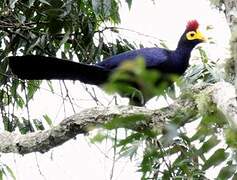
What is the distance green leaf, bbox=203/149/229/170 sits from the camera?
0.99 metres

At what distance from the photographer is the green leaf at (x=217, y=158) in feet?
3.23

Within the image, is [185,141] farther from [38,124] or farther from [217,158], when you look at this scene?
[38,124]

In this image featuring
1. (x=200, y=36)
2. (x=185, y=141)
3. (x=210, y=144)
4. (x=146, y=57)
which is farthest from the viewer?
(x=200, y=36)

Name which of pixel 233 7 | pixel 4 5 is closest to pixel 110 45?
pixel 4 5

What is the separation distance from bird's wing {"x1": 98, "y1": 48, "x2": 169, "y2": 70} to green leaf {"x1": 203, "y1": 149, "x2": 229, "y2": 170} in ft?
4.89

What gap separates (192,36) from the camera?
9.30 feet

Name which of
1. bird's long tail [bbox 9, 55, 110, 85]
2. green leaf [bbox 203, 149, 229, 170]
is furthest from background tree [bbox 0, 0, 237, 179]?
bird's long tail [bbox 9, 55, 110, 85]

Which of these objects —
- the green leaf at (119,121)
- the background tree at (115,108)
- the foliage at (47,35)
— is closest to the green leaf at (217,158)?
the background tree at (115,108)

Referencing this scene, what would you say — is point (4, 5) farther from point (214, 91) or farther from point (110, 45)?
point (214, 91)

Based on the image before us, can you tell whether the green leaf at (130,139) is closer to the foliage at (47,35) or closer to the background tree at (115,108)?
the background tree at (115,108)

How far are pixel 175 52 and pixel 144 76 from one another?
2.15 meters

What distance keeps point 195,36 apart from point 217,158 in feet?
6.18

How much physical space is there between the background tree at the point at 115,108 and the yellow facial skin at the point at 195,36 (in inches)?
11.0

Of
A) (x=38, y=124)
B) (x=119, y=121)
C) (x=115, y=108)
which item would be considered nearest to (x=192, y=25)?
(x=38, y=124)
